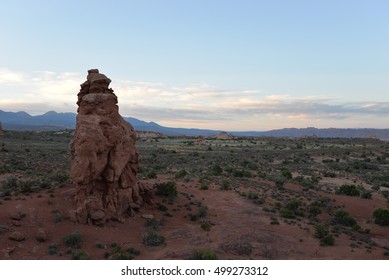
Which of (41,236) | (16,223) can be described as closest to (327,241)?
(41,236)

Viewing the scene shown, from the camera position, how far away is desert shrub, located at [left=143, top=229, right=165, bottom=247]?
17.5 meters

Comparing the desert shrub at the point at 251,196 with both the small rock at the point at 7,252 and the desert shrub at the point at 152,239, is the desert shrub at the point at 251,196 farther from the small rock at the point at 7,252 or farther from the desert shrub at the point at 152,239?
the small rock at the point at 7,252

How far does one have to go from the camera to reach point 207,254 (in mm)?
15242

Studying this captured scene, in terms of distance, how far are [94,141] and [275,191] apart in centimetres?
1778

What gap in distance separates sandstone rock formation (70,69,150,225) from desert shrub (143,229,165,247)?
250 cm

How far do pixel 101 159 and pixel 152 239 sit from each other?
5326 millimetres

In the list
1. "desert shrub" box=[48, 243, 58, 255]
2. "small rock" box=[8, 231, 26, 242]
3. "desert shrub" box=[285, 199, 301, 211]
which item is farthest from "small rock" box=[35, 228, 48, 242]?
"desert shrub" box=[285, 199, 301, 211]

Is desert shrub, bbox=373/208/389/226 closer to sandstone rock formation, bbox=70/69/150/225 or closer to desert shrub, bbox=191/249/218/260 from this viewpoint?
desert shrub, bbox=191/249/218/260

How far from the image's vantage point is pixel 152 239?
17.7m

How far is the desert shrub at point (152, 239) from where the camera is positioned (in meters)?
17.5

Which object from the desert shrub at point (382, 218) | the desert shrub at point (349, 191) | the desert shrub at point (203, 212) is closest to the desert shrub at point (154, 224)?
the desert shrub at point (203, 212)

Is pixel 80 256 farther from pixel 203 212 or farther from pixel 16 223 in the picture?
pixel 203 212
